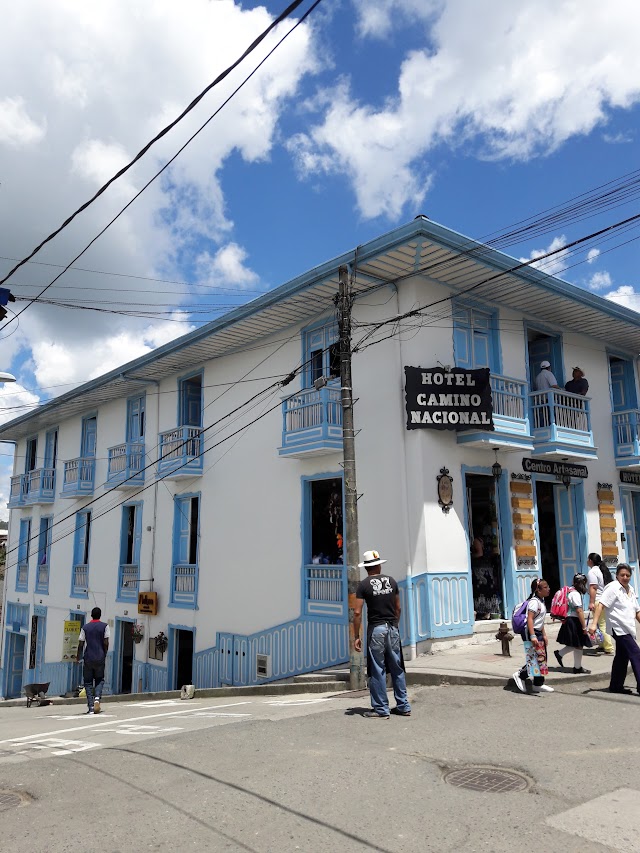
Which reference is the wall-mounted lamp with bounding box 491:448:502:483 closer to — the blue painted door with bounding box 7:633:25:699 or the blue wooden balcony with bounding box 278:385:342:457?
the blue wooden balcony with bounding box 278:385:342:457

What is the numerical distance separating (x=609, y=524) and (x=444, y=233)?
8.11 m

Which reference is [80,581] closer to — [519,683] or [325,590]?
[325,590]

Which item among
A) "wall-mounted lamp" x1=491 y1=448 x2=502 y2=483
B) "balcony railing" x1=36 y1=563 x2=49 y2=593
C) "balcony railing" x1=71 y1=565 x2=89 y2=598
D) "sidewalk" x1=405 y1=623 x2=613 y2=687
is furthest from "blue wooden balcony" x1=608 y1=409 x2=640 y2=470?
"balcony railing" x1=36 y1=563 x2=49 y2=593

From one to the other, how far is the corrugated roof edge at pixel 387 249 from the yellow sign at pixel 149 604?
6.10 m

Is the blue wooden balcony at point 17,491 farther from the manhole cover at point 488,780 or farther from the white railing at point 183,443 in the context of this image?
the manhole cover at point 488,780

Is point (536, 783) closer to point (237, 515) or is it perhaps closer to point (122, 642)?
point (237, 515)

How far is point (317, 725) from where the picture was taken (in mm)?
7285

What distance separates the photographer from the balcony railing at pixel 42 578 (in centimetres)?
2436

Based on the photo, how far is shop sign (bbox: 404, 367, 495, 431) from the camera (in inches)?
493

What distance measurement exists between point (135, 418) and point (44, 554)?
7477 mm

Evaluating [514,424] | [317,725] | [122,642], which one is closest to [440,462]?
[514,424]

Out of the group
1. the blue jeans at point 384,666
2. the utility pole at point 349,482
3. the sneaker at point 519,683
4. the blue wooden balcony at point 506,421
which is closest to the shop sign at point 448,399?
the blue wooden balcony at point 506,421

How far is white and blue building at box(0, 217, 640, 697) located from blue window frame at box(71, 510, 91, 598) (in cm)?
122

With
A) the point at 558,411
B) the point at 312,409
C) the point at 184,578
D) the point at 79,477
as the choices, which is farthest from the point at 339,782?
the point at 79,477
